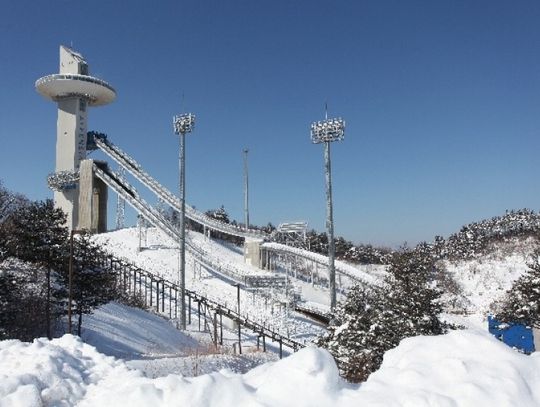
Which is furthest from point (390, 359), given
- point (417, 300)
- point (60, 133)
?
point (60, 133)

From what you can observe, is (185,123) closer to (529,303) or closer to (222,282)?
(222,282)

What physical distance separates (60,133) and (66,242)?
1820 inches

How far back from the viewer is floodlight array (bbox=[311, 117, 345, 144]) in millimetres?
32125

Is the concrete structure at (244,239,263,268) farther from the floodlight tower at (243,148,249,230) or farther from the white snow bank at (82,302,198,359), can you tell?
the white snow bank at (82,302,198,359)

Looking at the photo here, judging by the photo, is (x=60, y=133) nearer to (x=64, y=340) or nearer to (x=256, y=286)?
(x=256, y=286)

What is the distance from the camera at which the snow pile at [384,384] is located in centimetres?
430

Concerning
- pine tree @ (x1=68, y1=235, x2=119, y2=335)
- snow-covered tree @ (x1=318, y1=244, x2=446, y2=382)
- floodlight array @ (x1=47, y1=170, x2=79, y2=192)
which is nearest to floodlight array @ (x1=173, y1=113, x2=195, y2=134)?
pine tree @ (x1=68, y1=235, x2=119, y2=335)

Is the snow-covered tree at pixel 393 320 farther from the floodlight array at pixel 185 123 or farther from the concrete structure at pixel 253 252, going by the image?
the concrete structure at pixel 253 252

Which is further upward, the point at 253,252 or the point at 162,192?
the point at 162,192

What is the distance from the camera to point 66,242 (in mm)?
17953

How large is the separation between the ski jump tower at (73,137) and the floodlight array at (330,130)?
32420 mm

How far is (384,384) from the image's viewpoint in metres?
4.61

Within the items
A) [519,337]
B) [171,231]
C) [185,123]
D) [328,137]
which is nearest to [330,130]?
[328,137]

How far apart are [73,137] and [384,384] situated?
60801 mm
